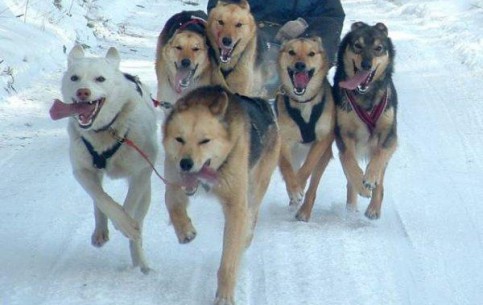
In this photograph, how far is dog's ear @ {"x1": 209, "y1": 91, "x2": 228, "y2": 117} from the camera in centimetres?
445

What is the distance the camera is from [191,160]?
168 inches

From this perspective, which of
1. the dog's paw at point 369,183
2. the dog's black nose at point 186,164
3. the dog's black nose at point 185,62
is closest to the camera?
the dog's black nose at point 186,164

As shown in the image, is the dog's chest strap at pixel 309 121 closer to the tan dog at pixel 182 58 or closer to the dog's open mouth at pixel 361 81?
the dog's open mouth at pixel 361 81

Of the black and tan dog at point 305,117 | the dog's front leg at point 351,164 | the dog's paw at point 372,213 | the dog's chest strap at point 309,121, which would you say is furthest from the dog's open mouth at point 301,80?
the dog's paw at point 372,213

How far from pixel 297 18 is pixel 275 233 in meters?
2.98

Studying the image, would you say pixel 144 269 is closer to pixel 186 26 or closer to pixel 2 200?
pixel 2 200

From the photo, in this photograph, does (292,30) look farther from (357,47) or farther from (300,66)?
(357,47)

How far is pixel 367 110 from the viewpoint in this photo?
246 inches

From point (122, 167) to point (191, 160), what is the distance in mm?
855

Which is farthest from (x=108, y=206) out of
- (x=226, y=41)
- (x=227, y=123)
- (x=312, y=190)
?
(x=226, y=41)

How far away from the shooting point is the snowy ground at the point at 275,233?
481 cm

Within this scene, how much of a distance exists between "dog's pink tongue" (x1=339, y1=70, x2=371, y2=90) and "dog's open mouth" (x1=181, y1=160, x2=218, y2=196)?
2025 millimetres

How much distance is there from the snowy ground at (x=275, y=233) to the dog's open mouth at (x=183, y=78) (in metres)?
0.77

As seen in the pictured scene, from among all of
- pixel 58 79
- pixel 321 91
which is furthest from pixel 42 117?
pixel 321 91
